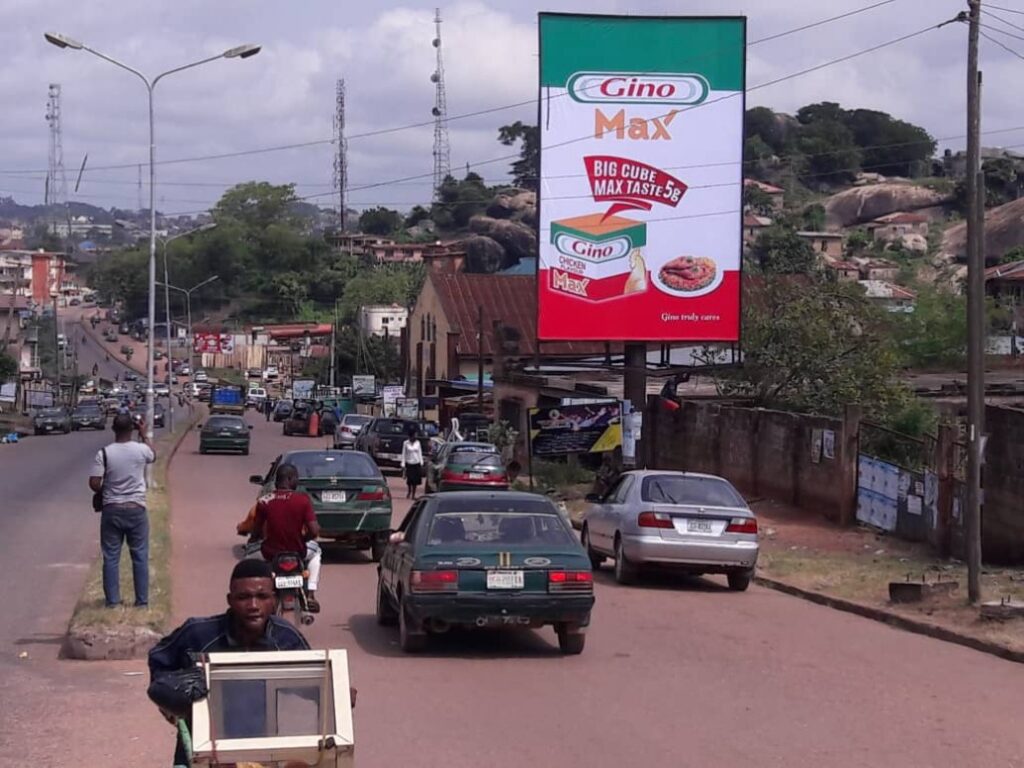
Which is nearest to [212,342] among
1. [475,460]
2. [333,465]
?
[475,460]

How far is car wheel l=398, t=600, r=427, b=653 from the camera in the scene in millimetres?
12484

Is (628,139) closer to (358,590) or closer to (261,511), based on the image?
(358,590)

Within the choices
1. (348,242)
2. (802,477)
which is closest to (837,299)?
(802,477)

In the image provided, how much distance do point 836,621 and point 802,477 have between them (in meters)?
12.1

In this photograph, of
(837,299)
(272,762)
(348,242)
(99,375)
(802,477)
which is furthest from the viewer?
(348,242)

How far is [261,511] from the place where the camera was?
12.5 m

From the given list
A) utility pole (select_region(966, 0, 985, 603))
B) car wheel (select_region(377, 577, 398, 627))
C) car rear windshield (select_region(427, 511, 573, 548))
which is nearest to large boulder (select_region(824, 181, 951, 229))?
utility pole (select_region(966, 0, 985, 603))

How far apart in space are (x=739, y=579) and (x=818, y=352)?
1686 cm

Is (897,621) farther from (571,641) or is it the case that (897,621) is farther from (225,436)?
(225,436)

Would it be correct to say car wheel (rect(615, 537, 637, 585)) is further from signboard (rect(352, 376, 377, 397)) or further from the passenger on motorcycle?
signboard (rect(352, 376, 377, 397))

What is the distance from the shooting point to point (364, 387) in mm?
91625

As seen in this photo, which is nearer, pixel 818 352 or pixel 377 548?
pixel 377 548

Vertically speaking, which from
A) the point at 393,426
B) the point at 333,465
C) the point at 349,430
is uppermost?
the point at 333,465

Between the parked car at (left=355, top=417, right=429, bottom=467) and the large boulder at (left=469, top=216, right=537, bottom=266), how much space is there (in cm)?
9268
